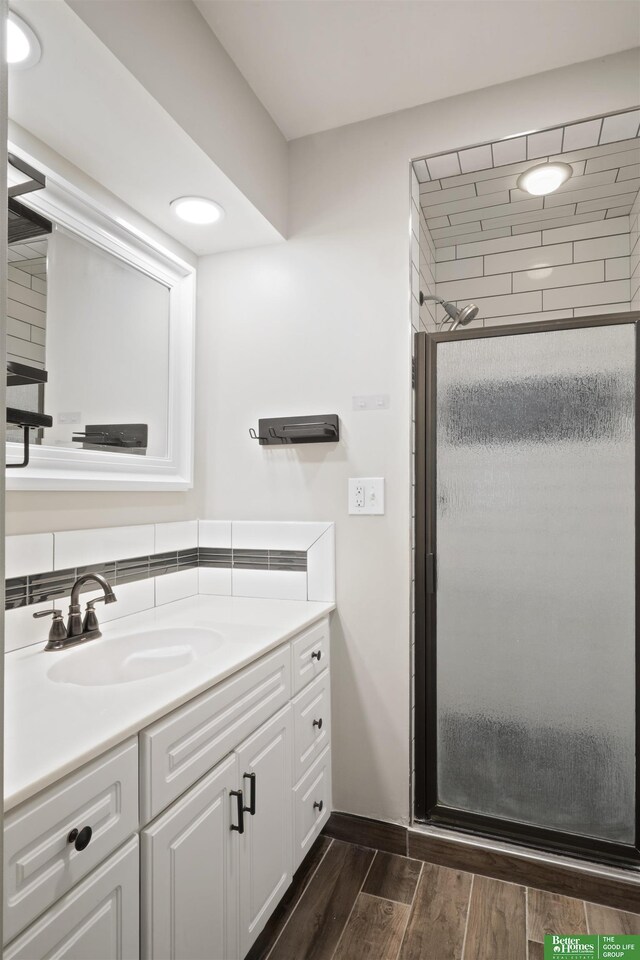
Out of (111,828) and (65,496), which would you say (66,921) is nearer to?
(111,828)

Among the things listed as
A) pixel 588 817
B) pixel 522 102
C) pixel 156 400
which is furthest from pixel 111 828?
pixel 522 102

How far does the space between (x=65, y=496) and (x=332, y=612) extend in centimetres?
101

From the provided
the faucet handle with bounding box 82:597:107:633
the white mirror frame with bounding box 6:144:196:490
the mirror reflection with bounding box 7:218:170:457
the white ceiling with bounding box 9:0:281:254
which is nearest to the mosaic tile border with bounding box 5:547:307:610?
the faucet handle with bounding box 82:597:107:633

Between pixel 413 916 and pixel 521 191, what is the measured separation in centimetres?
270

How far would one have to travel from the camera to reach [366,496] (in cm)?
196

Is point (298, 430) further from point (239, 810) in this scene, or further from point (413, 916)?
point (413, 916)

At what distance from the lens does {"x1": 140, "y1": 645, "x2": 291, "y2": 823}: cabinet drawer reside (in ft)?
3.32

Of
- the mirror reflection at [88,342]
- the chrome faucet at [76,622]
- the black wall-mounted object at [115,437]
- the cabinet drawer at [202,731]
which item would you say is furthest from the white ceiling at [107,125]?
the cabinet drawer at [202,731]

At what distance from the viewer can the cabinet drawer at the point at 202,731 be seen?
1.01m

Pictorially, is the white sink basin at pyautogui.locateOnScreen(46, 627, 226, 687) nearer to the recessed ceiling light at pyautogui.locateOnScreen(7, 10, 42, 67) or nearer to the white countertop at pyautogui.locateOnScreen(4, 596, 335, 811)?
the white countertop at pyautogui.locateOnScreen(4, 596, 335, 811)

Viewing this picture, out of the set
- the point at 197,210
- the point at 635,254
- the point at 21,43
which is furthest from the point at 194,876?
the point at 635,254

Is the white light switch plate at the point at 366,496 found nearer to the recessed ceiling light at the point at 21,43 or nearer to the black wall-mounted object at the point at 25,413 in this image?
the black wall-mounted object at the point at 25,413

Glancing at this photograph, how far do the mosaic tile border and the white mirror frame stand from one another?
25 centimetres

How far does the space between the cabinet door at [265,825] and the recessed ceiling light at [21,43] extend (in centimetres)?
167
